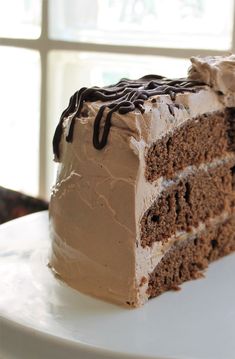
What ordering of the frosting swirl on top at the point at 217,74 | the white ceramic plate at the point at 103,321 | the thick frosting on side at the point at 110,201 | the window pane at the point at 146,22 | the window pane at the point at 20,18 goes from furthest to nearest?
the window pane at the point at 20,18
the window pane at the point at 146,22
the frosting swirl on top at the point at 217,74
the thick frosting on side at the point at 110,201
the white ceramic plate at the point at 103,321

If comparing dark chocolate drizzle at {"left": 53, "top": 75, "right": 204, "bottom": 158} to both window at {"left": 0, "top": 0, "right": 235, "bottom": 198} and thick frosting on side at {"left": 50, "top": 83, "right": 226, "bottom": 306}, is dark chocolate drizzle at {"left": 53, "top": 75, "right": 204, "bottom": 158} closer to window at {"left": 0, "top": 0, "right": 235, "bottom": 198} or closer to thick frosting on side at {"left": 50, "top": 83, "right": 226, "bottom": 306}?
thick frosting on side at {"left": 50, "top": 83, "right": 226, "bottom": 306}

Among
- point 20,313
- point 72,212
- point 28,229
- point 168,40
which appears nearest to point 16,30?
point 168,40

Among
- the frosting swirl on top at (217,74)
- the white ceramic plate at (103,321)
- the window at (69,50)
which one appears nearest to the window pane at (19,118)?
the window at (69,50)

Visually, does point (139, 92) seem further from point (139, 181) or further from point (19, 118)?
point (19, 118)

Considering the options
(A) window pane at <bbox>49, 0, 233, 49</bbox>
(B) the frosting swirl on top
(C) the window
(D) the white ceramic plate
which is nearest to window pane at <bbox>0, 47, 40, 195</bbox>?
(C) the window

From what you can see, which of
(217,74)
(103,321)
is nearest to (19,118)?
(217,74)

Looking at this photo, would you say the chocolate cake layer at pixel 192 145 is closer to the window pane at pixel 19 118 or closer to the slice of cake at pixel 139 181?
the slice of cake at pixel 139 181
